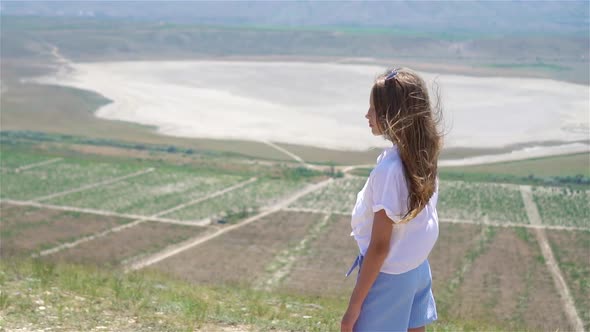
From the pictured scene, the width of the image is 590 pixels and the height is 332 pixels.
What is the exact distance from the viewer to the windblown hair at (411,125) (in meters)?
3.19

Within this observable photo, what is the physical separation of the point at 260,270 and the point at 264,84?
4147cm

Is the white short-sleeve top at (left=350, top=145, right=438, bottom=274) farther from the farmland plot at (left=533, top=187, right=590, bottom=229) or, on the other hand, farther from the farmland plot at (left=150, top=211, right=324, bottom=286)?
the farmland plot at (left=533, top=187, right=590, bottom=229)

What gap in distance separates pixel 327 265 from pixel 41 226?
32.2 ft

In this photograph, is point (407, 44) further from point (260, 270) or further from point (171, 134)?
point (260, 270)

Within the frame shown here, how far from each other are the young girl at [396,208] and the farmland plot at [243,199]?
22197 millimetres

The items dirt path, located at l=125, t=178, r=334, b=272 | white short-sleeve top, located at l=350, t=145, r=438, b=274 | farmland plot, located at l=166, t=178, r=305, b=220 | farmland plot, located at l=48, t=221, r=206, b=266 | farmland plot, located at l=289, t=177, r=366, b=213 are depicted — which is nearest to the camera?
white short-sleeve top, located at l=350, t=145, r=438, b=274

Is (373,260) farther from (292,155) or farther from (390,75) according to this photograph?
(292,155)

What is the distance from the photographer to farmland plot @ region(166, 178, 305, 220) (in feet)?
84.9

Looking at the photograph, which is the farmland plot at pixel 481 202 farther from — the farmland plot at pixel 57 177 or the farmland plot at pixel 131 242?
the farmland plot at pixel 57 177

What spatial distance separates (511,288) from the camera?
659 inches

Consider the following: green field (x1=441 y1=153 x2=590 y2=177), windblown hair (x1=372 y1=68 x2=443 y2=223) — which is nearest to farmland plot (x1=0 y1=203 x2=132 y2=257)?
green field (x1=441 y1=153 x2=590 y2=177)

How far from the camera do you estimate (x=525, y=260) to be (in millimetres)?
19656

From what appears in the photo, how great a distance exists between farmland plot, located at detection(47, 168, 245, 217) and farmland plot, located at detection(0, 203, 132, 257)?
1.47m

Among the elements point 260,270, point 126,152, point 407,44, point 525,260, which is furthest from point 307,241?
point 407,44
